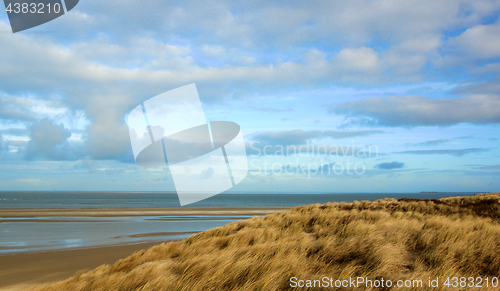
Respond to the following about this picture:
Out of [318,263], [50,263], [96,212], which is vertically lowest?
[96,212]

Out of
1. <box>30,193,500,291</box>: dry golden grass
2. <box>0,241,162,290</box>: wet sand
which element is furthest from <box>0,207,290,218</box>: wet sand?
<box>30,193,500,291</box>: dry golden grass

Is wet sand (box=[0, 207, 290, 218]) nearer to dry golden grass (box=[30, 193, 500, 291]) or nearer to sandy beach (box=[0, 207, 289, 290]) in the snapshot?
sandy beach (box=[0, 207, 289, 290])

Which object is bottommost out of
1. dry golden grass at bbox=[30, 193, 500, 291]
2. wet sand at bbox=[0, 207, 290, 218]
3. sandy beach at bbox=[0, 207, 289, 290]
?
wet sand at bbox=[0, 207, 290, 218]

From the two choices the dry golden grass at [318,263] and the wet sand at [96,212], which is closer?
the dry golden grass at [318,263]

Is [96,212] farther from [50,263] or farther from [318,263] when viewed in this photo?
[318,263]

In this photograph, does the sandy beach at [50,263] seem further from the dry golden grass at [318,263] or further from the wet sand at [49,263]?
the dry golden grass at [318,263]

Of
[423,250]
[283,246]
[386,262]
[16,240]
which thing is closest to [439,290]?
[386,262]

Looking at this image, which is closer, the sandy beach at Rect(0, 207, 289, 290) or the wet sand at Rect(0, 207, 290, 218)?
the sandy beach at Rect(0, 207, 289, 290)

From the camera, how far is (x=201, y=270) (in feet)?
15.5

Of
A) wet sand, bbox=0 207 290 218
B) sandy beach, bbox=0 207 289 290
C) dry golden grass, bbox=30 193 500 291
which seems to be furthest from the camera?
wet sand, bbox=0 207 290 218

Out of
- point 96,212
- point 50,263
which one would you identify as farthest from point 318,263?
point 96,212

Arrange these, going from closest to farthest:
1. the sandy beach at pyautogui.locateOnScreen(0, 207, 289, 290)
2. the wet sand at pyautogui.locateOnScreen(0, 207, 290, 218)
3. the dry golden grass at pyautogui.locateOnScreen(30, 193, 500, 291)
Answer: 1. the dry golden grass at pyautogui.locateOnScreen(30, 193, 500, 291)
2. the sandy beach at pyautogui.locateOnScreen(0, 207, 289, 290)
3. the wet sand at pyautogui.locateOnScreen(0, 207, 290, 218)

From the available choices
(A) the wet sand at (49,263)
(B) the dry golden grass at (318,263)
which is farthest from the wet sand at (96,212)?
(B) the dry golden grass at (318,263)

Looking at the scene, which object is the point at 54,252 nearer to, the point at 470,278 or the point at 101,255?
the point at 101,255
